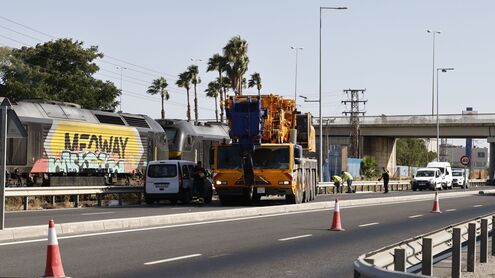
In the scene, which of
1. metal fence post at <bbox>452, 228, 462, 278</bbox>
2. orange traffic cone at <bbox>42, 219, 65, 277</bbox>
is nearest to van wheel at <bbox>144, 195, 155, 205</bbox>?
orange traffic cone at <bbox>42, 219, 65, 277</bbox>

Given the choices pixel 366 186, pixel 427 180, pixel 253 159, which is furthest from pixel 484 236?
pixel 366 186

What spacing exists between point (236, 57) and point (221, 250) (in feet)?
219

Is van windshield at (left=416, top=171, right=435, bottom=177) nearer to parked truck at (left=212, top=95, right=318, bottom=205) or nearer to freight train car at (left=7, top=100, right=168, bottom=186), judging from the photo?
freight train car at (left=7, top=100, right=168, bottom=186)

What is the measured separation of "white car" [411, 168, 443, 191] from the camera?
59.7 metres

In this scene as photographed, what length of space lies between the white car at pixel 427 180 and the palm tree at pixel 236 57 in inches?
987

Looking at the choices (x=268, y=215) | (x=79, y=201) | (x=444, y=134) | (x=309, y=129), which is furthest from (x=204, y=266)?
(x=444, y=134)

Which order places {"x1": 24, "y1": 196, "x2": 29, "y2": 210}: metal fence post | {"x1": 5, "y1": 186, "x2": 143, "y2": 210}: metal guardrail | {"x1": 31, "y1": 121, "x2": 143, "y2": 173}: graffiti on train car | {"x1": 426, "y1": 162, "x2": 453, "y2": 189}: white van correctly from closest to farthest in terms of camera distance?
1. {"x1": 5, "y1": 186, "x2": 143, "y2": 210}: metal guardrail
2. {"x1": 24, "y1": 196, "x2": 29, "y2": 210}: metal fence post
3. {"x1": 31, "y1": 121, "x2": 143, "y2": 173}: graffiti on train car
4. {"x1": 426, "y1": 162, "x2": 453, "y2": 189}: white van

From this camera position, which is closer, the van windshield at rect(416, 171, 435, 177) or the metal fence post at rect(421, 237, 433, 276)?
the metal fence post at rect(421, 237, 433, 276)

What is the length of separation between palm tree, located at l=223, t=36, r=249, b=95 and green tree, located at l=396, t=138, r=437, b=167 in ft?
270

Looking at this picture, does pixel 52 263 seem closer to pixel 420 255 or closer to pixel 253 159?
pixel 420 255

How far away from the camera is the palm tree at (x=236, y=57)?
3159 inches

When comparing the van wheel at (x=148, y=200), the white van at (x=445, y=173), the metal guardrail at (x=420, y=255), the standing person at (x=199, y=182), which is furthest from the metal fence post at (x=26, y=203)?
the white van at (x=445, y=173)

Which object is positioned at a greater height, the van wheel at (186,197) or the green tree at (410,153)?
the green tree at (410,153)

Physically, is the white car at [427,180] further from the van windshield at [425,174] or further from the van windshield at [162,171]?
the van windshield at [162,171]
